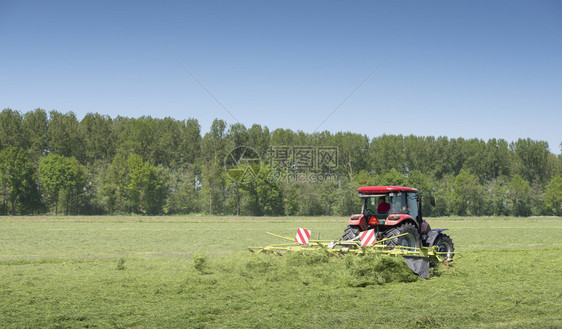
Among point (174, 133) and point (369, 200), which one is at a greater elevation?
point (174, 133)

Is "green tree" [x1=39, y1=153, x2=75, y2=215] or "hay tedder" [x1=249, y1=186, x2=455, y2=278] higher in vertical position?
"green tree" [x1=39, y1=153, x2=75, y2=215]

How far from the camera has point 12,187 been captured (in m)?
60.8

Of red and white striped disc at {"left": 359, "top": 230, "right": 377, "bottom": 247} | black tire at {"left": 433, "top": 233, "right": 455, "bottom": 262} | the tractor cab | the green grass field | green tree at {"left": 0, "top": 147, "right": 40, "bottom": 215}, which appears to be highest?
green tree at {"left": 0, "top": 147, "right": 40, "bottom": 215}

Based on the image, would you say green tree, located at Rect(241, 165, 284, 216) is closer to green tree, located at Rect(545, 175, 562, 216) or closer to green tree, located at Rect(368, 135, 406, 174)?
green tree, located at Rect(368, 135, 406, 174)

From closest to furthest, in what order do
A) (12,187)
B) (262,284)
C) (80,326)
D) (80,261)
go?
1. (80,326)
2. (262,284)
3. (80,261)
4. (12,187)

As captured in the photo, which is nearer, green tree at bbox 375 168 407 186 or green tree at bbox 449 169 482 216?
green tree at bbox 375 168 407 186

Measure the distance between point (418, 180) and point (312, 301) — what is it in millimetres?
67523

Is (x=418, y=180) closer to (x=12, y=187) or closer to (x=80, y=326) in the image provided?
(x=12, y=187)

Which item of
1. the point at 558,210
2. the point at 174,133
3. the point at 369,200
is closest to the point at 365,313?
the point at 369,200

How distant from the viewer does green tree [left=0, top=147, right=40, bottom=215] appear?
6081 centimetres

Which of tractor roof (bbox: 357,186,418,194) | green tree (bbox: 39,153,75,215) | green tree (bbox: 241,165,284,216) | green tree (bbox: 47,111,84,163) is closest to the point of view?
tractor roof (bbox: 357,186,418,194)

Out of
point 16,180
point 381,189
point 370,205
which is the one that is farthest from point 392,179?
point 381,189

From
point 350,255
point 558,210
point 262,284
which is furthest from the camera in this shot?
point 558,210

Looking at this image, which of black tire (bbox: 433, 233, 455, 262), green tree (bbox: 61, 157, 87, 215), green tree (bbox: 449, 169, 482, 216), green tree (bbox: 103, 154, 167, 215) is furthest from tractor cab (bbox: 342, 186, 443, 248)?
green tree (bbox: 449, 169, 482, 216)
